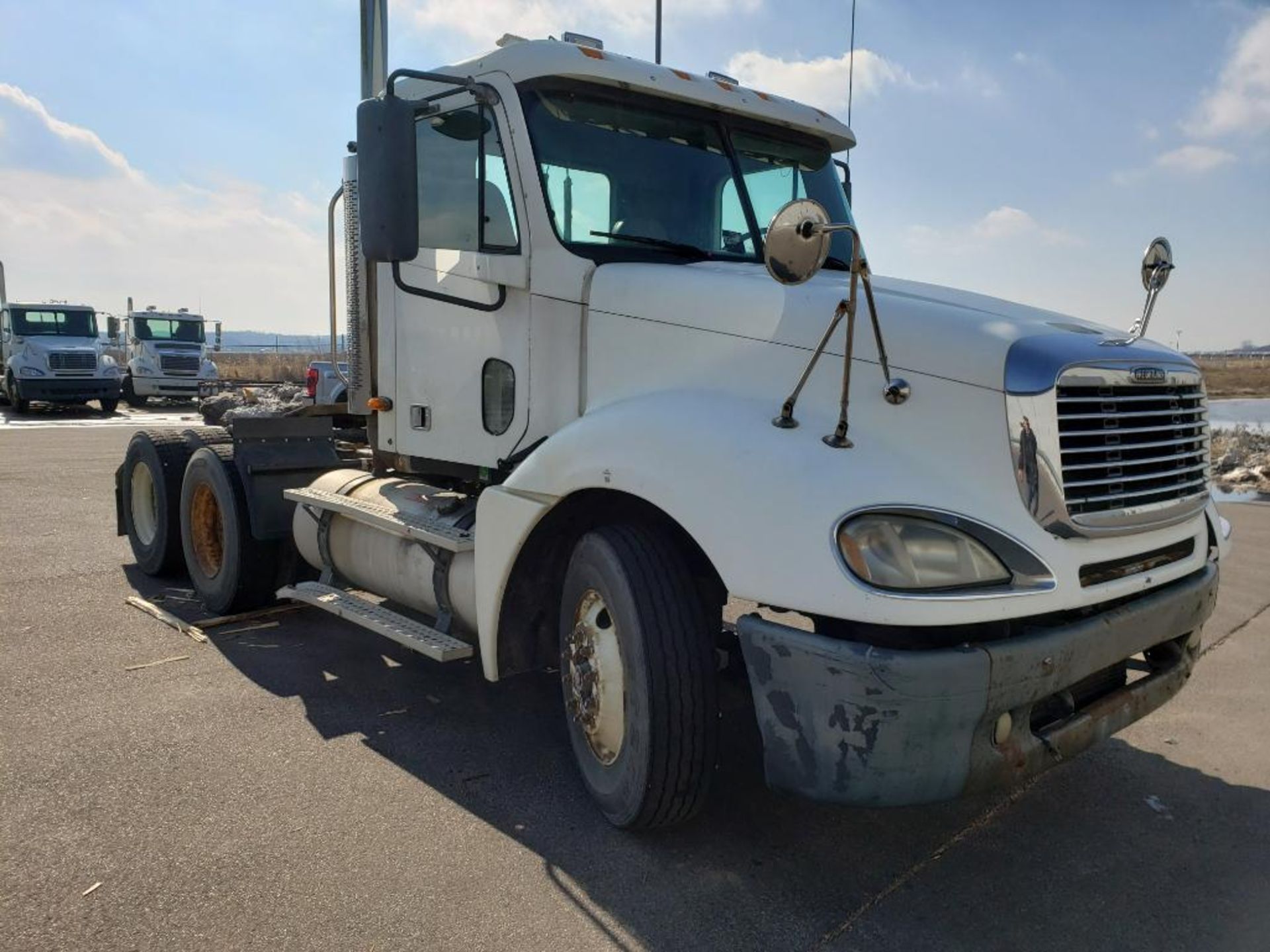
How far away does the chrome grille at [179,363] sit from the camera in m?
26.9

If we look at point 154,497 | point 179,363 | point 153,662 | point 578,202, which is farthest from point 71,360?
point 578,202

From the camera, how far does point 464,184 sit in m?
4.21

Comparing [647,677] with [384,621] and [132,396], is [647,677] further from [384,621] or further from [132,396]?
[132,396]

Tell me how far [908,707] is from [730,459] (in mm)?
849

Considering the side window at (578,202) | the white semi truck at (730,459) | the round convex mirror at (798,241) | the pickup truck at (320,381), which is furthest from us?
the pickup truck at (320,381)

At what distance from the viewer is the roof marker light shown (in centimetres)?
412

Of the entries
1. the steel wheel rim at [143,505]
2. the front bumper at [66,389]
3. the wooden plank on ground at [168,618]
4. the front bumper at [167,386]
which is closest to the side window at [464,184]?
the wooden plank on ground at [168,618]

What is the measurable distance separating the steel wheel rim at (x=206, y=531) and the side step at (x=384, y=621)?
4.31ft

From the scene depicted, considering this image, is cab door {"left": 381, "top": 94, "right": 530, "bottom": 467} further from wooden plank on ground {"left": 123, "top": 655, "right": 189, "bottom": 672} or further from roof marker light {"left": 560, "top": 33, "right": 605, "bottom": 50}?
wooden plank on ground {"left": 123, "top": 655, "right": 189, "bottom": 672}

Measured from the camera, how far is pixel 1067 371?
9.37 feet

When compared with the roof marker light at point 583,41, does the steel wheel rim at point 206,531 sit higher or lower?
lower

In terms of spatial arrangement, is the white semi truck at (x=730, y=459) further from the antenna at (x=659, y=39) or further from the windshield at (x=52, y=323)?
the windshield at (x=52, y=323)

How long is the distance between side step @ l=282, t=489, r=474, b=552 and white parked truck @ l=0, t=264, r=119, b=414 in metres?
22.5

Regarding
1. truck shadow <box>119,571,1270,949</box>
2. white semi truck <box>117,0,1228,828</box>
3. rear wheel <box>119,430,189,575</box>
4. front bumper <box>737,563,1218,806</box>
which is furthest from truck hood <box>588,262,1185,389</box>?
rear wheel <box>119,430,189,575</box>
